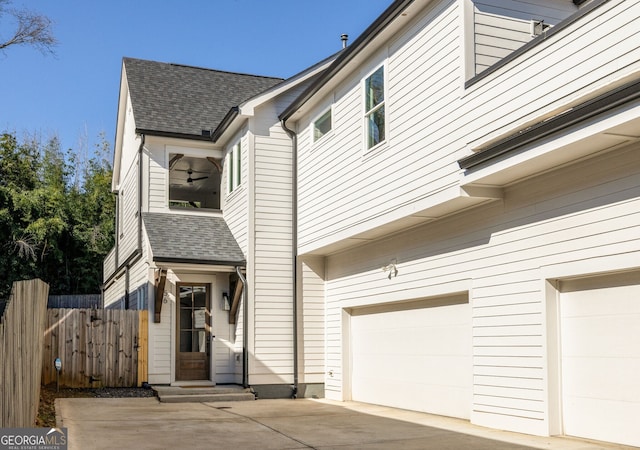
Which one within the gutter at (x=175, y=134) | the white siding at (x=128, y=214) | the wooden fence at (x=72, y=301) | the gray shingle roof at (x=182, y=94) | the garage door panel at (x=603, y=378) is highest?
the gray shingle roof at (x=182, y=94)

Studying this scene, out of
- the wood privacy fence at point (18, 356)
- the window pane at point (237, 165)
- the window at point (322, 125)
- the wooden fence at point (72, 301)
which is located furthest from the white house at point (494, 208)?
the wooden fence at point (72, 301)

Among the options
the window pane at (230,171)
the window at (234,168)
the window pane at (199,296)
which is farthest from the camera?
the window pane at (230,171)

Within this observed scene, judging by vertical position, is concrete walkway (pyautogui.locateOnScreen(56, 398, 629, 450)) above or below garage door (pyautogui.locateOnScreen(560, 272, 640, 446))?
below

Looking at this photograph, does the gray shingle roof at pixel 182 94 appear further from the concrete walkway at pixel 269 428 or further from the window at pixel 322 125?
the concrete walkway at pixel 269 428

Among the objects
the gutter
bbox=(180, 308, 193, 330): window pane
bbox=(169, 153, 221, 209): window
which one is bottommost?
bbox=(180, 308, 193, 330): window pane

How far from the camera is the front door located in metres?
15.2

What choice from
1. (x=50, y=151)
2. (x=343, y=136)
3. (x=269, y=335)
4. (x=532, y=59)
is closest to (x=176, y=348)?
(x=269, y=335)

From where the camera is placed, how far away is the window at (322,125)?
13555mm

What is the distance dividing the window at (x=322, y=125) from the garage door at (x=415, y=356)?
11.4ft

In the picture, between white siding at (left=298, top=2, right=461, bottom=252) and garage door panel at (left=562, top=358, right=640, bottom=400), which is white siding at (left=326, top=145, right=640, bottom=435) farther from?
white siding at (left=298, top=2, right=461, bottom=252)

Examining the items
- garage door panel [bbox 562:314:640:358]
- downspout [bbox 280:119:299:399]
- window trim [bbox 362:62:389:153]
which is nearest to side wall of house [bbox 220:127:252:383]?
downspout [bbox 280:119:299:399]

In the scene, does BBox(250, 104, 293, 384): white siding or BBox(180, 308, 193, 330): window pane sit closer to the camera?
BBox(250, 104, 293, 384): white siding

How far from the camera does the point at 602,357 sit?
24.9ft

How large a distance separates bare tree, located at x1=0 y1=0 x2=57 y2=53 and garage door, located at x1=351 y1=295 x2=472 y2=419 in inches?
362
